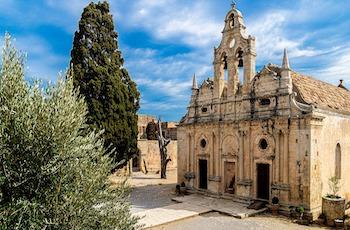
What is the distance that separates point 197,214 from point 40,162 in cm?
1158

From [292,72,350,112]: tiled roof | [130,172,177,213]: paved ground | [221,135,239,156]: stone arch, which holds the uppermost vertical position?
[292,72,350,112]: tiled roof

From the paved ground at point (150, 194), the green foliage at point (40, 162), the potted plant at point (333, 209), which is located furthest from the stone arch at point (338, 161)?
the green foliage at point (40, 162)

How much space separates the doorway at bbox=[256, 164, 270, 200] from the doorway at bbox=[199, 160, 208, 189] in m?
4.45

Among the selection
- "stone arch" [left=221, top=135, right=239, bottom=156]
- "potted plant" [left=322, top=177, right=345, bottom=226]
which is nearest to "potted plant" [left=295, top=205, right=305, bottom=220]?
"potted plant" [left=322, top=177, right=345, bottom=226]

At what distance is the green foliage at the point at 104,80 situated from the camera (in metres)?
21.9

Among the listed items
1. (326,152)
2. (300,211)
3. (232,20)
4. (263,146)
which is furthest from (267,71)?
(300,211)

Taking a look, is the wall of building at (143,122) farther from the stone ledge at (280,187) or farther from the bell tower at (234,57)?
the stone ledge at (280,187)

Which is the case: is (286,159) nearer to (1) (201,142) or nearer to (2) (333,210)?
(2) (333,210)

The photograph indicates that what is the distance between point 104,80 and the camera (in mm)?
22328

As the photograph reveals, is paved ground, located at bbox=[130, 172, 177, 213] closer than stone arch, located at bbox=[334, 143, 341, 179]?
No

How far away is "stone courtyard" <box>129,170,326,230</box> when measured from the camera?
14609 mm

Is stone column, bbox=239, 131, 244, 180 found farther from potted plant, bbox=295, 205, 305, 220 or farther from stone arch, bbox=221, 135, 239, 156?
potted plant, bbox=295, 205, 305, 220

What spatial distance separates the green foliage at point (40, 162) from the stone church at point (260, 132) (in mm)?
12458

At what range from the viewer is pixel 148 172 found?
121ft
